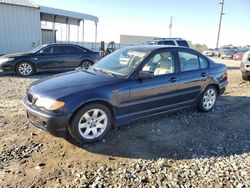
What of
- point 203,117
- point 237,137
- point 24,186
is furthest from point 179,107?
point 24,186

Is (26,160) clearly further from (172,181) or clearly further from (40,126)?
(172,181)

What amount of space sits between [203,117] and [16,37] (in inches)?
591

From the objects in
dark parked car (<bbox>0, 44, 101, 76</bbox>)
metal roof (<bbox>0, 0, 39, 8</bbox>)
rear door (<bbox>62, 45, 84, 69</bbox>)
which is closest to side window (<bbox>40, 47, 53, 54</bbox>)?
dark parked car (<bbox>0, 44, 101, 76</bbox>)

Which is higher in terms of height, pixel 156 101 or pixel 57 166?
pixel 156 101

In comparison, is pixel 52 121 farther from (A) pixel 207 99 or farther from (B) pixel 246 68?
(B) pixel 246 68

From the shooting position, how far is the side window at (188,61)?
5.23 meters

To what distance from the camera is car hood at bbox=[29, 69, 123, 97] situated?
390 cm

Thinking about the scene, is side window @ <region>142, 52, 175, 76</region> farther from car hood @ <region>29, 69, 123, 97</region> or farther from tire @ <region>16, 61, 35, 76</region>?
tire @ <region>16, 61, 35, 76</region>

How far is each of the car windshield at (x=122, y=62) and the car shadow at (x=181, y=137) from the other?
111 centimetres

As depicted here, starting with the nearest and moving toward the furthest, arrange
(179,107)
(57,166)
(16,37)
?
1. (57,166)
2. (179,107)
3. (16,37)

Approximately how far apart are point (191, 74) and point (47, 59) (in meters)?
7.27

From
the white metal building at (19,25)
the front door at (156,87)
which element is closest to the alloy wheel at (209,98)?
the front door at (156,87)

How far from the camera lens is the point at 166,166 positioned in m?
3.54

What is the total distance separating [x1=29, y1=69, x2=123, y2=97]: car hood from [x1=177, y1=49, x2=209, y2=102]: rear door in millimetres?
1601
